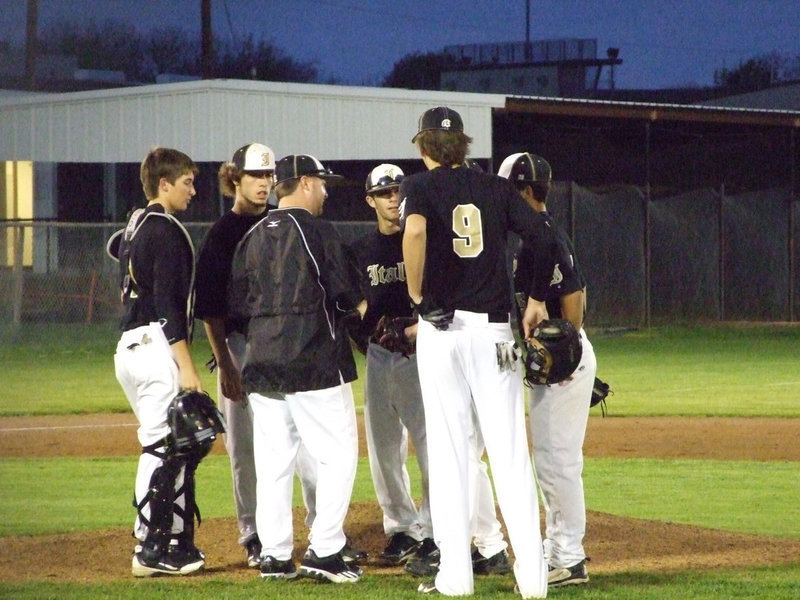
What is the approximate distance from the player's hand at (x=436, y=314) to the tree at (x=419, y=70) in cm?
7238

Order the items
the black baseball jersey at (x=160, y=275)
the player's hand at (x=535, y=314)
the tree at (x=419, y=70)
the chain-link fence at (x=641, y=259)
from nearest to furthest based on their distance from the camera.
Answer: the player's hand at (x=535, y=314) < the black baseball jersey at (x=160, y=275) < the chain-link fence at (x=641, y=259) < the tree at (x=419, y=70)

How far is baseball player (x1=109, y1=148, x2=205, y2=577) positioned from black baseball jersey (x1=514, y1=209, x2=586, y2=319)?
1527 millimetres

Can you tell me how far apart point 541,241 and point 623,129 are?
2430 centimetres

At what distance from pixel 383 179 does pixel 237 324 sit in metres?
1.03

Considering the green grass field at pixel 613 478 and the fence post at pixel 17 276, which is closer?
the green grass field at pixel 613 478

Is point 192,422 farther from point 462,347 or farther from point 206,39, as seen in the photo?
point 206,39

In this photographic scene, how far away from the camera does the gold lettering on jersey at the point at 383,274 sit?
607cm

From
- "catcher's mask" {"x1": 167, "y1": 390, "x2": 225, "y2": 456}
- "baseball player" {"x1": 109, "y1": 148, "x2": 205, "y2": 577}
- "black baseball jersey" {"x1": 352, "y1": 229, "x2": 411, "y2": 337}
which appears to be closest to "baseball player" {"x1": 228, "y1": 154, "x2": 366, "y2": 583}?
"catcher's mask" {"x1": 167, "y1": 390, "x2": 225, "y2": 456}

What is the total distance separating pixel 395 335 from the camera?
5773 mm

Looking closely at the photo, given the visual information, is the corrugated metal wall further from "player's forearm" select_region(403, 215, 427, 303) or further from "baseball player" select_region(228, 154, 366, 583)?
"player's forearm" select_region(403, 215, 427, 303)

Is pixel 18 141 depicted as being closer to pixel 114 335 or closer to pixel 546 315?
pixel 114 335

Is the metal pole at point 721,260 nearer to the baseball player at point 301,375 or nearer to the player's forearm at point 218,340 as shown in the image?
the player's forearm at point 218,340

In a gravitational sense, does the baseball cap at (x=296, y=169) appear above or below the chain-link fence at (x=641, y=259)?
above

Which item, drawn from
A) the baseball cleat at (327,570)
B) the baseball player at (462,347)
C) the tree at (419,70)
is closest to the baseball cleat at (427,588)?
the baseball player at (462,347)
